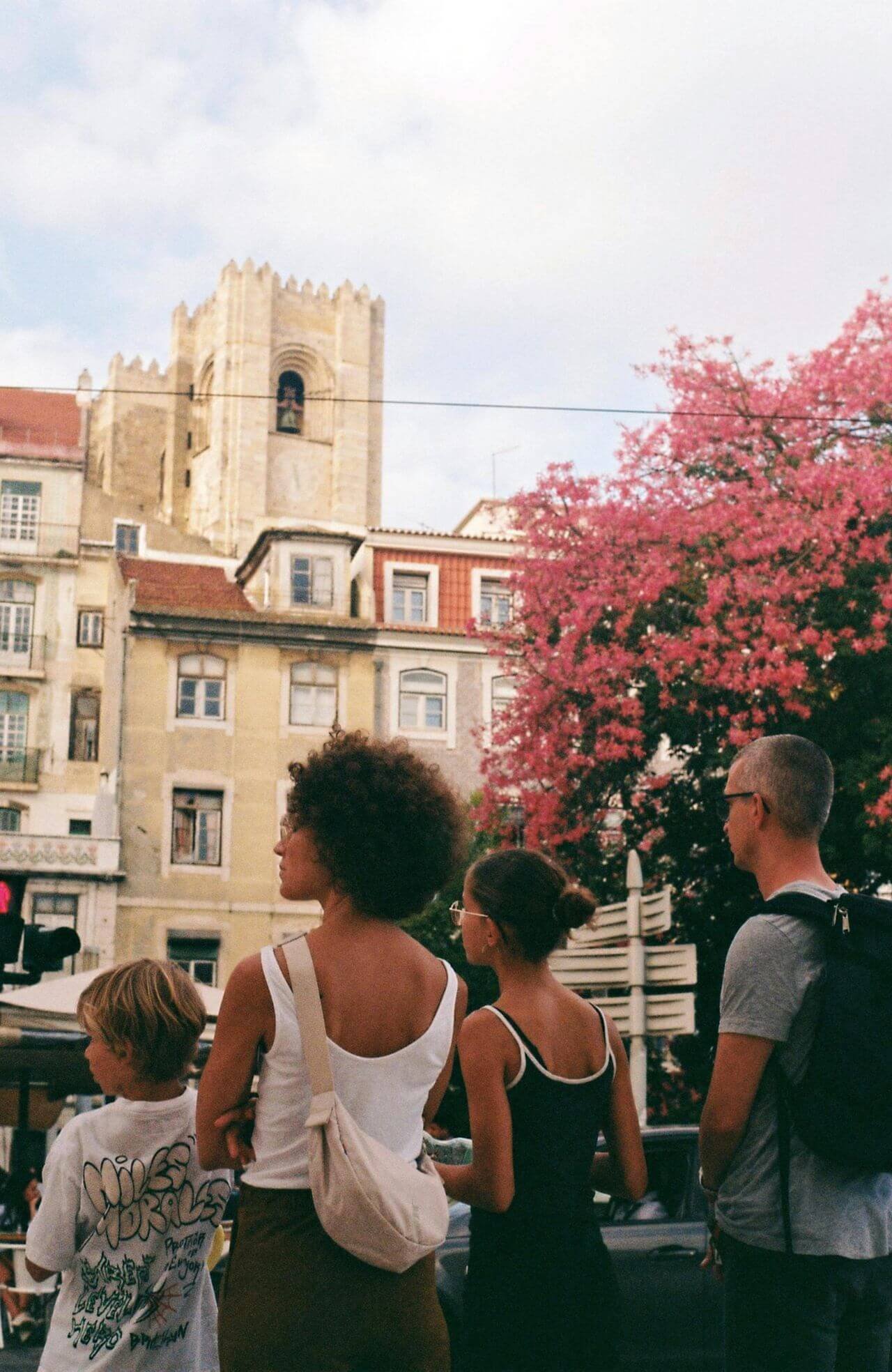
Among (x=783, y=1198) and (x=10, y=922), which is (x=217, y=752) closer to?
(x=10, y=922)

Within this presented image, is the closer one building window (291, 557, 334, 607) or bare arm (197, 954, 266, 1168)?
bare arm (197, 954, 266, 1168)

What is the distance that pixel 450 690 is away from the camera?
38969 mm

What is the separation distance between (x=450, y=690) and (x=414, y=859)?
117ft

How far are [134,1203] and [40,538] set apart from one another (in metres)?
46.4

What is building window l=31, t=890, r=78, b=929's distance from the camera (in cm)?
3584

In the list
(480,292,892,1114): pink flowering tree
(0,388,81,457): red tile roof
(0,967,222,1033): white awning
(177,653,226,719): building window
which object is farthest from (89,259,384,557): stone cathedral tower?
(0,967,222,1033): white awning

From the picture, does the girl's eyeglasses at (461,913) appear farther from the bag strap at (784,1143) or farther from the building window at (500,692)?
the building window at (500,692)

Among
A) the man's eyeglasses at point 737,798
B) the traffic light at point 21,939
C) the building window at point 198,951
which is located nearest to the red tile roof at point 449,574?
the building window at point 198,951

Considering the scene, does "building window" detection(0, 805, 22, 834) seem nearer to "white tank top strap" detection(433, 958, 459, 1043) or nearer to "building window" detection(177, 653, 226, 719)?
"building window" detection(177, 653, 226, 719)

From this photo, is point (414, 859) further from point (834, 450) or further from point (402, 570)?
point (402, 570)

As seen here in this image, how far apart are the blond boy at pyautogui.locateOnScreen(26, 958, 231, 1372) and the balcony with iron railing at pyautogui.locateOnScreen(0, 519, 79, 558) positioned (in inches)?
1794

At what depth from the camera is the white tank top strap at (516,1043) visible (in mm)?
3812

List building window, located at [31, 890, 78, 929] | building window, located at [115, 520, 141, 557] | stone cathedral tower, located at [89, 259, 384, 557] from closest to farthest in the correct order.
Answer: building window, located at [31, 890, 78, 929]
building window, located at [115, 520, 141, 557]
stone cathedral tower, located at [89, 259, 384, 557]

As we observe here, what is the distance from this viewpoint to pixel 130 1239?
139 inches
